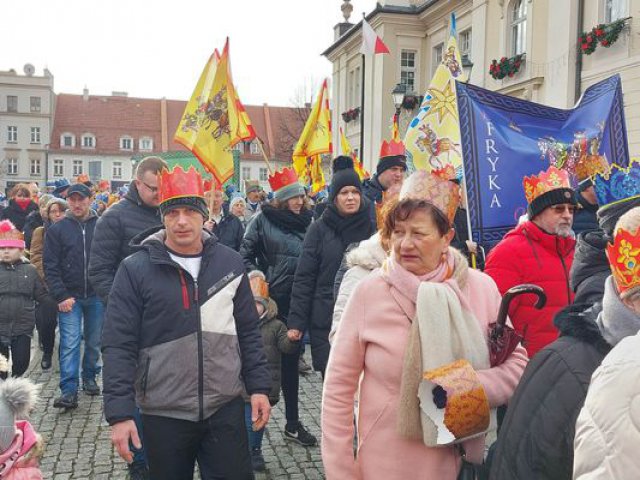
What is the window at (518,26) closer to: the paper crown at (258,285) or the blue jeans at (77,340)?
the blue jeans at (77,340)

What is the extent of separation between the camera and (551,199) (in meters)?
3.98

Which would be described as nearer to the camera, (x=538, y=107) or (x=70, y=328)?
(x=538, y=107)

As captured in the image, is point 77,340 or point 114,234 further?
point 77,340

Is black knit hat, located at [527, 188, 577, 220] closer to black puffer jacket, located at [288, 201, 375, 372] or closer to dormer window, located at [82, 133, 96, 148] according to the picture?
black puffer jacket, located at [288, 201, 375, 372]

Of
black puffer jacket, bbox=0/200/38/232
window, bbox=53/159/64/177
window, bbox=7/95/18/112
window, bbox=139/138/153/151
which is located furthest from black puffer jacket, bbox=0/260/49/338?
window, bbox=7/95/18/112

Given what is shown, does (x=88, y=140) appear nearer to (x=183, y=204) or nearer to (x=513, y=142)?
(x=513, y=142)

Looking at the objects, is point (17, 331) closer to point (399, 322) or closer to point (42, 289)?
point (42, 289)

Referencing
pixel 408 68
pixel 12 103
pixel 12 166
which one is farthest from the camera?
pixel 12 103

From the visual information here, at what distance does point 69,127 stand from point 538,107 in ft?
235

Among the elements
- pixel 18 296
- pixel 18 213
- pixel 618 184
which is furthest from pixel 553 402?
pixel 18 213

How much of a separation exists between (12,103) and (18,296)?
7156 centimetres

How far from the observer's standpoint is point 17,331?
6656 millimetres

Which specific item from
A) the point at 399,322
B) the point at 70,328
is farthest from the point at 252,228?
the point at 399,322

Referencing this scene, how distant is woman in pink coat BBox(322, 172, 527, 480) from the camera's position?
8.51 ft
